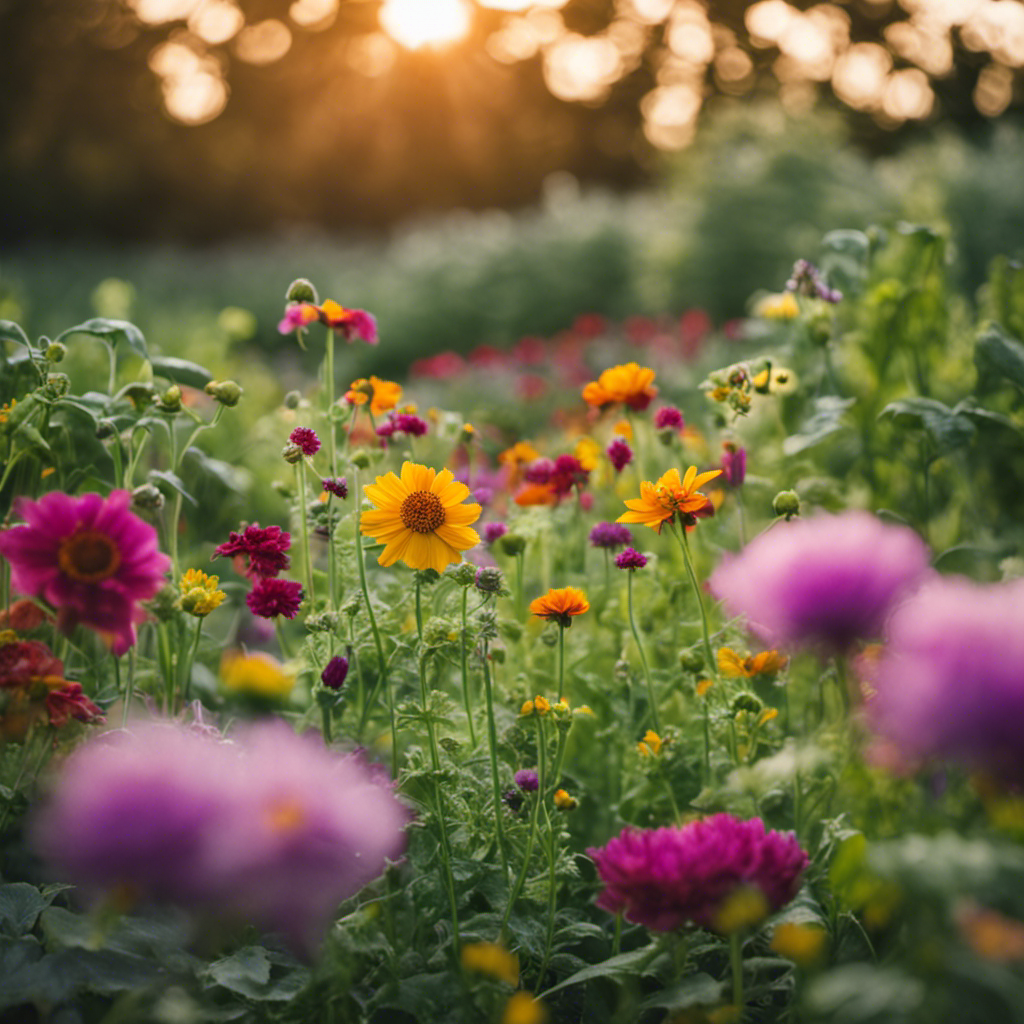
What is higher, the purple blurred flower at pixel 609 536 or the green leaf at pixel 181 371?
the green leaf at pixel 181 371

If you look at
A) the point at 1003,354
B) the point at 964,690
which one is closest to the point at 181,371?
the point at 964,690

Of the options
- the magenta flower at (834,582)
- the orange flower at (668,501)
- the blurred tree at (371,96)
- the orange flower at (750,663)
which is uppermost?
the blurred tree at (371,96)

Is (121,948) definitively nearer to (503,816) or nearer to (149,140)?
(503,816)

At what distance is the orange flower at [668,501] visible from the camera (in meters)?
1.10

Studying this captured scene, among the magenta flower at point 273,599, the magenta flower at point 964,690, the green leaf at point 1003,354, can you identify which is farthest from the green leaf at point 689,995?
the green leaf at point 1003,354

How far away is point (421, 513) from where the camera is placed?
1119 millimetres

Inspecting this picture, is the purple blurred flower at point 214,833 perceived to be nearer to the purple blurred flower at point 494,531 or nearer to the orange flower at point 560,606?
the orange flower at point 560,606

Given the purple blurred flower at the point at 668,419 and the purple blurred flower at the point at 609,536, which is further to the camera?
the purple blurred flower at the point at 668,419

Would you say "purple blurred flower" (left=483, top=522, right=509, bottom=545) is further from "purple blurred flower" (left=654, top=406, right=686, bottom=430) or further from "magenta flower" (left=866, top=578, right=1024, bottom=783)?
"magenta flower" (left=866, top=578, right=1024, bottom=783)

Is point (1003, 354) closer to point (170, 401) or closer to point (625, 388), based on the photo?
point (625, 388)

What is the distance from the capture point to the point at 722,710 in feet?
4.10

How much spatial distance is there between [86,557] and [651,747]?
2.66ft

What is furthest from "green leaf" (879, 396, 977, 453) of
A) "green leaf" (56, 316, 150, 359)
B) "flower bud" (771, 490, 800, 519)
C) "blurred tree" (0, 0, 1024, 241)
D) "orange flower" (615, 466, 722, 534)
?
"blurred tree" (0, 0, 1024, 241)

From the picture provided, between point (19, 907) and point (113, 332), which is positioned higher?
point (113, 332)
